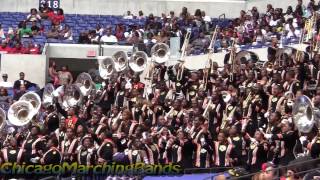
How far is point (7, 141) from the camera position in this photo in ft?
56.9

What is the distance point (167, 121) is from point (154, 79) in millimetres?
4494

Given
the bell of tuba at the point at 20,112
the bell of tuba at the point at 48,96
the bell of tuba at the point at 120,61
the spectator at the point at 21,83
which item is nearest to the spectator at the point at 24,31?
the spectator at the point at 21,83

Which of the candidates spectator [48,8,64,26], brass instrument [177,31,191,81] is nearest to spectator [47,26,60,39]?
spectator [48,8,64,26]

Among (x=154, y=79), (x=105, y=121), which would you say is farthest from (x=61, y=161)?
(x=154, y=79)

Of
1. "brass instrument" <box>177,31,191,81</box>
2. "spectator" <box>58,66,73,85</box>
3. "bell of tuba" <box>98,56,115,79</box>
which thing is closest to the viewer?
"brass instrument" <box>177,31,191,81</box>

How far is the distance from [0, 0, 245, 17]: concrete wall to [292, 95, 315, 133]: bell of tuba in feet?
54.9

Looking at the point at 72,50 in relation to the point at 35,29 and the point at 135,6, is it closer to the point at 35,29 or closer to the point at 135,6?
the point at 35,29

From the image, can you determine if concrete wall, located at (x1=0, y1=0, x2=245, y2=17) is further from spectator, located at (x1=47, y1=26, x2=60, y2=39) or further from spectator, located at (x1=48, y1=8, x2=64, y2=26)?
spectator, located at (x1=47, y1=26, x2=60, y2=39)

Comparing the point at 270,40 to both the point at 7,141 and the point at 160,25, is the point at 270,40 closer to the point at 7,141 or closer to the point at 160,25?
the point at 160,25

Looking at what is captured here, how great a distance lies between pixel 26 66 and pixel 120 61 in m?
3.96

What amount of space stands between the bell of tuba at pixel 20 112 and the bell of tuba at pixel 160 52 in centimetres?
454

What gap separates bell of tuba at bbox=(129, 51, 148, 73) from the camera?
23031mm

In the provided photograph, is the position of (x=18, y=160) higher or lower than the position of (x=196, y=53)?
lower

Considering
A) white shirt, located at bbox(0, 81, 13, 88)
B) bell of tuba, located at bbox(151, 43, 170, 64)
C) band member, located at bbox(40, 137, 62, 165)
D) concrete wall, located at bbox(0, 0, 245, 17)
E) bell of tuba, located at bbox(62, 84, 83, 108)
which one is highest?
concrete wall, located at bbox(0, 0, 245, 17)
